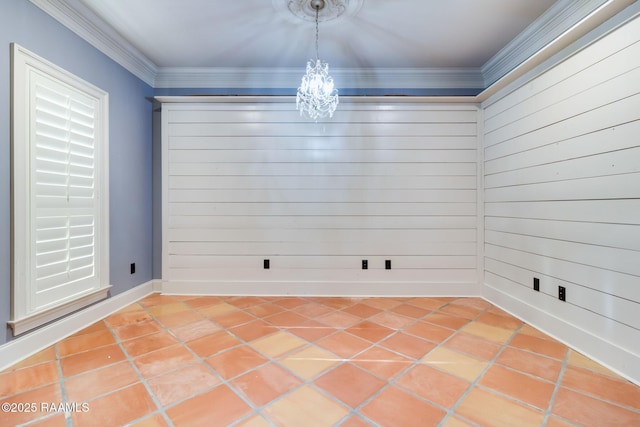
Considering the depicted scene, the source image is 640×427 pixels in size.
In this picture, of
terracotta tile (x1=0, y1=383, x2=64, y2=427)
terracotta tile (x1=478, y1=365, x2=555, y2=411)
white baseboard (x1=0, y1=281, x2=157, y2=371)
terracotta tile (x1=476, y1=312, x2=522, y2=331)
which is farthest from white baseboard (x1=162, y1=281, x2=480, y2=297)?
terracotta tile (x1=0, y1=383, x2=64, y2=427)

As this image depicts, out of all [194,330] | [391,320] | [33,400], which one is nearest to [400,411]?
[391,320]

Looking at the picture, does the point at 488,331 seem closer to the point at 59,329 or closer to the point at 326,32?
the point at 326,32

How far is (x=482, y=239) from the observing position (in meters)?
3.18

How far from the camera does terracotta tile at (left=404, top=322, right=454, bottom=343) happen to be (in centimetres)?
219

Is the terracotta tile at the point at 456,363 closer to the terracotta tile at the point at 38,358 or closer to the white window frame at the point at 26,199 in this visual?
the terracotta tile at the point at 38,358

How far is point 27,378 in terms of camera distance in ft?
5.48

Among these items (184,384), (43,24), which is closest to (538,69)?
(184,384)

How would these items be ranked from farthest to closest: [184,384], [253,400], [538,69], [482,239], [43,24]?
[482,239], [538,69], [43,24], [184,384], [253,400]

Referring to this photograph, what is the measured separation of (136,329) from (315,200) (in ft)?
6.99

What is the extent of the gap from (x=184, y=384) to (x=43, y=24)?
8.99 feet

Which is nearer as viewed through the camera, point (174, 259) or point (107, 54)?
point (107, 54)

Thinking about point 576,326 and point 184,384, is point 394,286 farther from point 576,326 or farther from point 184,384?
A: point 184,384

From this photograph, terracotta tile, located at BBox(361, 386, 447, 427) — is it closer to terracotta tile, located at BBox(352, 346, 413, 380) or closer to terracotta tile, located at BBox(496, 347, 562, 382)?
terracotta tile, located at BBox(352, 346, 413, 380)

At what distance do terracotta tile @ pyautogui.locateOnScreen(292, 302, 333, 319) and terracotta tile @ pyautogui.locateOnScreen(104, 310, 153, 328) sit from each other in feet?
4.65
